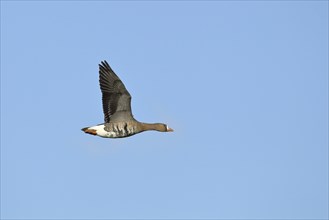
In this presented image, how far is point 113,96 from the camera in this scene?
50.4 meters

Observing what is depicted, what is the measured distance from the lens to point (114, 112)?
50781 mm

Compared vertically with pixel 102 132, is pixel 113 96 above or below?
above

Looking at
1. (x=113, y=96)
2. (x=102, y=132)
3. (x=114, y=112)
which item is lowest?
(x=102, y=132)

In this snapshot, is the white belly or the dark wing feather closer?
the dark wing feather

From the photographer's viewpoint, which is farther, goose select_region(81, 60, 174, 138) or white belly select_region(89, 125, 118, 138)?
white belly select_region(89, 125, 118, 138)

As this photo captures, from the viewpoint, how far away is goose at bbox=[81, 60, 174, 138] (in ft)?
165

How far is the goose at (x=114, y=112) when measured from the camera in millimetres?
50156

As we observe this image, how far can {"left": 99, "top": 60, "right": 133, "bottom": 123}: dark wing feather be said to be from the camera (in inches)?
1970

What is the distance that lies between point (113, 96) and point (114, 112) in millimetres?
863

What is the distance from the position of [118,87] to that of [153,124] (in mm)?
3143

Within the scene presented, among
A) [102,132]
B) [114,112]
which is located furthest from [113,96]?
[102,132]

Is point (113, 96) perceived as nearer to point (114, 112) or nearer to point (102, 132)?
point (114, 112)

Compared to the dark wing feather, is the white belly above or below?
below

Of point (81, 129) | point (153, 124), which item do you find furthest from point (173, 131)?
point (81, 129)
